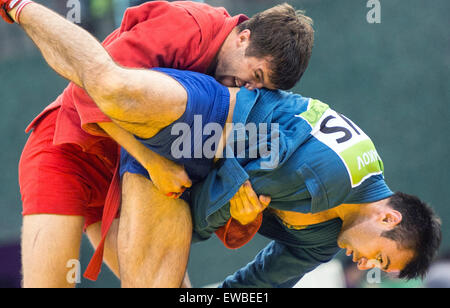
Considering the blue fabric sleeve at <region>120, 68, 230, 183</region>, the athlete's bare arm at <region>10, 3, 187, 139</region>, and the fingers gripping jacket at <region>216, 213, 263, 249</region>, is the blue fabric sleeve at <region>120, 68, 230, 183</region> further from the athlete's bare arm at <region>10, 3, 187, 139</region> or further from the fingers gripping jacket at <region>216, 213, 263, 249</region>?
the fingers gripping jacket at <region>216, 213, 263, 249</region>

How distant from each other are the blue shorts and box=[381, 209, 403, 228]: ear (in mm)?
732

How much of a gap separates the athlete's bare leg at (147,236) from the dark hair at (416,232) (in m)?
0.84

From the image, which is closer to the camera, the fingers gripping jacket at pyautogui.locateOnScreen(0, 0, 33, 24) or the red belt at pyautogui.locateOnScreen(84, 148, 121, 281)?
the fingers gripping jacket at pyautogui.locateOnScreen(0, 0, 33, 24)

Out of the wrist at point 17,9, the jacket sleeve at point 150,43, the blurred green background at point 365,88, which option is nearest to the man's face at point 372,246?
the jacket sleeve at point 150,43

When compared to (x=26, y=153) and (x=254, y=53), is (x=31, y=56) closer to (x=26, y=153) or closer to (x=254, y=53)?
(x=26, y=153)

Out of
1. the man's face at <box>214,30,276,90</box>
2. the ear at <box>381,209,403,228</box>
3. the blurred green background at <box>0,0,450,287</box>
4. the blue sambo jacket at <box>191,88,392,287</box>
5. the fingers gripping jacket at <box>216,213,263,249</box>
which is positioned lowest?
the blurred green background at <box>0,0,450,287</box>

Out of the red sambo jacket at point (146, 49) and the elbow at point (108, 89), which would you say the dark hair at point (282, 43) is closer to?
the red sambo jacket at point (146, 49)

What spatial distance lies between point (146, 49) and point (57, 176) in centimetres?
67

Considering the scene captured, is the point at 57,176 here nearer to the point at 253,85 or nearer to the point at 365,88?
the point at 253,85

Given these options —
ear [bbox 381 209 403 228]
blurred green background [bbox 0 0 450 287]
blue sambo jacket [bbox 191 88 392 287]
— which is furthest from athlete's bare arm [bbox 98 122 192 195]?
blurred green background [bbox 0 0 450 287]

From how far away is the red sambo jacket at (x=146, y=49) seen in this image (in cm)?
206

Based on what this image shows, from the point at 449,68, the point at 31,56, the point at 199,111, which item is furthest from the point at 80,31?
the point at 449,68

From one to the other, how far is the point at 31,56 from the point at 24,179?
3.52 meters

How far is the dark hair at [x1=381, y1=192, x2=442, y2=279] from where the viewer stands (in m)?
2.31
